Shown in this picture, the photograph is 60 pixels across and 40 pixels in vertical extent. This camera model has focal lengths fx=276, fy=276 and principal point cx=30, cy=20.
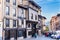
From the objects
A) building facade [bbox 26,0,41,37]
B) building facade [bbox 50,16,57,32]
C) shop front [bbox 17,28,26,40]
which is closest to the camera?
building facade [bbox 50,16,57,32]

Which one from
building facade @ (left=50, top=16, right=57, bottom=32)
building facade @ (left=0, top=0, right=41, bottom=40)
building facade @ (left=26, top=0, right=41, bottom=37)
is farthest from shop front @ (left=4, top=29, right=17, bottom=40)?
building facade @ (left=50, top=16, right=57, bottom=32)

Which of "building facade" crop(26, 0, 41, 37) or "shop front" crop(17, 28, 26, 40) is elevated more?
"building facade" crop(26, 0, 41, 37)

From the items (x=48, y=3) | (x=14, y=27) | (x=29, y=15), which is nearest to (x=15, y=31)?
(x=14, y=27)

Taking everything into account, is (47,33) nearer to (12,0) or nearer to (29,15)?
(29,15)

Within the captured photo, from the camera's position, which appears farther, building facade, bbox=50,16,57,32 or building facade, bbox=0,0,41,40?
building facade, bbox=0,0,41,40

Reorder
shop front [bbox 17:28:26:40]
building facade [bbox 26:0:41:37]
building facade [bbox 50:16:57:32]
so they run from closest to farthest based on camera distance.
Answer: building facade [bbox 50:16:57:32] → building facade [bbox 26:0:41:37] → shop front [bbox 17:28:26:40]

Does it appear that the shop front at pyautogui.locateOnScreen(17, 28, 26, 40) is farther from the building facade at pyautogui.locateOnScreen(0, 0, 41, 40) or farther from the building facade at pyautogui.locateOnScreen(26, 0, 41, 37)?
the building facade at pyautogui.locateOnScreen(26, 0, 41, 37)

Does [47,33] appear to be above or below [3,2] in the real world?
below

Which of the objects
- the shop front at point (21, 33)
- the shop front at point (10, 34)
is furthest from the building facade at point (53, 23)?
the shop front at point (10, 34)

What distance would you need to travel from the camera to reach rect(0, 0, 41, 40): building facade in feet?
15.9

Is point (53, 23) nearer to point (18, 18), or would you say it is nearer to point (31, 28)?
point (31, 28)

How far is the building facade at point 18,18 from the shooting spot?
15.9 ft

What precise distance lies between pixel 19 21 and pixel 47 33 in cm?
76

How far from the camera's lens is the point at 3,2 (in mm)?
5043
